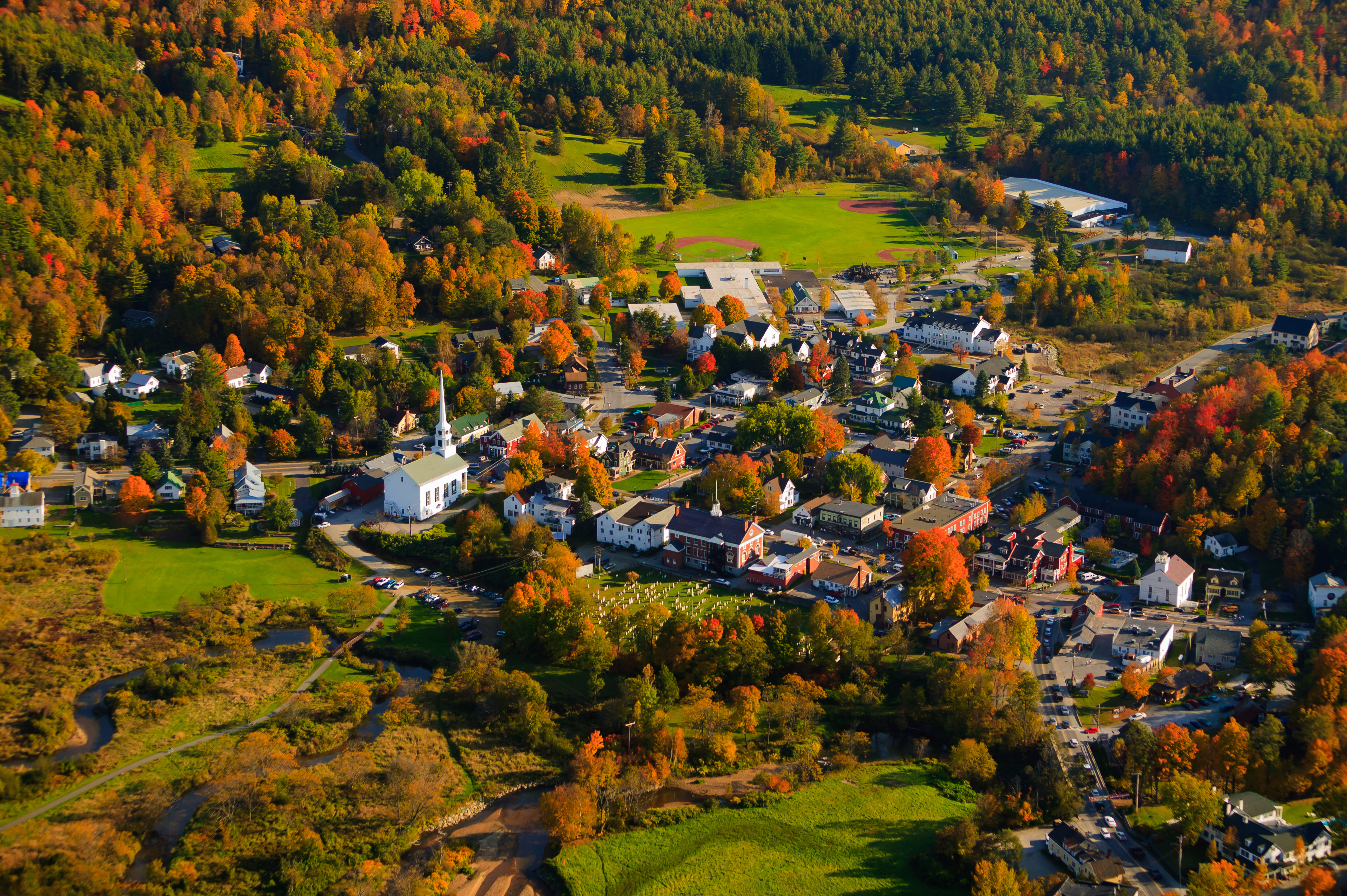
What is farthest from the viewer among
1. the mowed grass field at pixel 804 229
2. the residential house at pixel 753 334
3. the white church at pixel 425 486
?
the mowed grass field at pixel 804 229

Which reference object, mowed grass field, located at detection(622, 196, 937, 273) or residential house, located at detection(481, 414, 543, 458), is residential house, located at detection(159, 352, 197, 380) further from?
mowed grass field, located at detection(622, 196, 937, 273)

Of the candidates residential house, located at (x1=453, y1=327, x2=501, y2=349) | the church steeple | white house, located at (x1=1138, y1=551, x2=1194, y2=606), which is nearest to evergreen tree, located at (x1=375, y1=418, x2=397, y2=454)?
the church steeple

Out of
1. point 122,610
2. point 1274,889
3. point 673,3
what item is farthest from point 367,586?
point 673,3

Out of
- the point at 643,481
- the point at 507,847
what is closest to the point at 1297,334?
the point at 643,481

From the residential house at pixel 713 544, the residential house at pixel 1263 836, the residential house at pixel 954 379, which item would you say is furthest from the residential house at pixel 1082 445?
the residential house at pixel 1263 836

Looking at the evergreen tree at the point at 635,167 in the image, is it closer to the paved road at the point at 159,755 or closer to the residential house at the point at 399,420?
the residential house at the point at 399,420

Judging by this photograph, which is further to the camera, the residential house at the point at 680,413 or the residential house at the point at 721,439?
the residential house at the point at 680,413

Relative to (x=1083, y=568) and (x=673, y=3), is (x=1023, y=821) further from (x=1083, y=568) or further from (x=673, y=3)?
(x=673, y=3)
